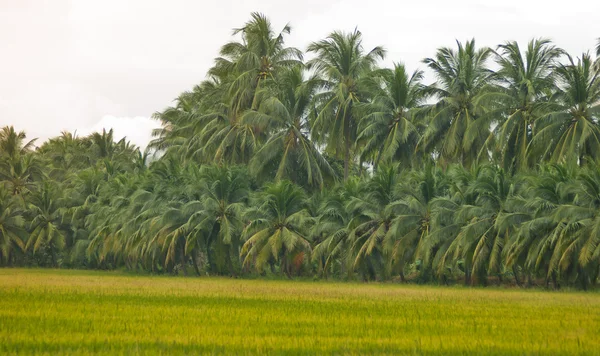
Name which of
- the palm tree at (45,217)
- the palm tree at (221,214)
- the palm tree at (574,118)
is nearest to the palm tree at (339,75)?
the palm tree at (221,214)

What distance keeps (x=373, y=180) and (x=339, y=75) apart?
8.07 m

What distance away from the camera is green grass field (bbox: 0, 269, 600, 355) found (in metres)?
10.7

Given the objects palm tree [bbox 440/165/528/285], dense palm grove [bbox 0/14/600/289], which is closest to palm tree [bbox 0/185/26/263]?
dense palm grove [bbox 0/14/600/289]

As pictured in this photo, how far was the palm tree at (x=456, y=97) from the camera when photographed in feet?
125

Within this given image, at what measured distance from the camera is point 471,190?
30797mm

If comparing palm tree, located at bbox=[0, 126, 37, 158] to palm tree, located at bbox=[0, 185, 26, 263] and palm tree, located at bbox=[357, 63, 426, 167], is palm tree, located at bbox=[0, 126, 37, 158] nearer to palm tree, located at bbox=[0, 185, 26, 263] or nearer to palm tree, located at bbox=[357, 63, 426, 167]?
palm tree, located at bbox=[0, 185, 26, 263]

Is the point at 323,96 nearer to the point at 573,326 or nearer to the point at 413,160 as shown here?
the point at 413,160

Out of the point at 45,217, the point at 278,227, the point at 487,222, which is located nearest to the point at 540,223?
the point at 487,222

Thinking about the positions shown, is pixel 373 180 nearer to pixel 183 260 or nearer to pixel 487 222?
pixel 487 222

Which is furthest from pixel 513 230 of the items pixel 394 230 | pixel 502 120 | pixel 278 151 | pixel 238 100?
pixel 238 100

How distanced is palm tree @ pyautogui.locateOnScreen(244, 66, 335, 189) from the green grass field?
20009 mm

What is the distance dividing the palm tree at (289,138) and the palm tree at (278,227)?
2604mm

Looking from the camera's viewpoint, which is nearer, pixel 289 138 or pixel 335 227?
pixel 335 227

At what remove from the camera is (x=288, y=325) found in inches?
539
